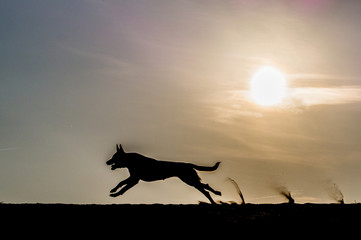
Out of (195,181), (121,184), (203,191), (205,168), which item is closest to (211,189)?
(203,191)

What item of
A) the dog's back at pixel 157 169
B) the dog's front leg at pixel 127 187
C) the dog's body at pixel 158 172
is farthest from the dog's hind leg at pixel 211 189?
the dog's front leg at pixel 127 187

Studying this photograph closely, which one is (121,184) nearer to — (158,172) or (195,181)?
(158,172)

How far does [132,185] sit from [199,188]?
9.31ft
